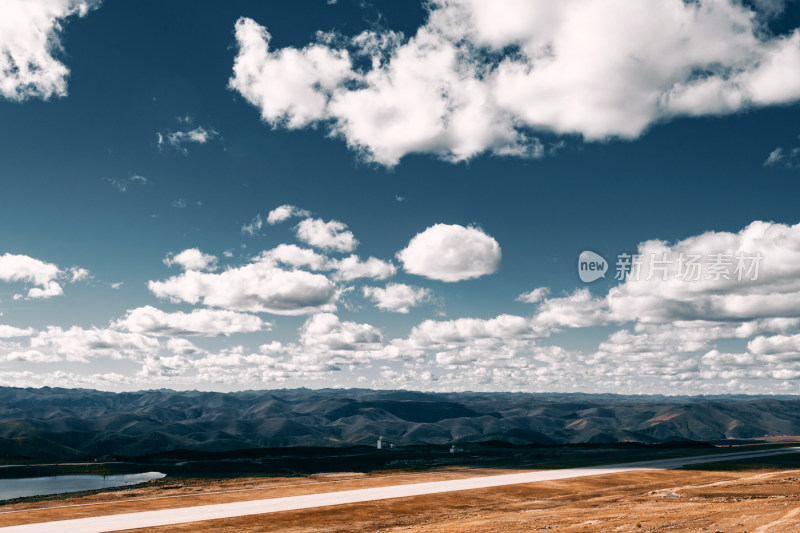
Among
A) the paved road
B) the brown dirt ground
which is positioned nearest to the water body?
the brown dirt ground

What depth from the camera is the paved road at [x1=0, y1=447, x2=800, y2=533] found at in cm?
6016

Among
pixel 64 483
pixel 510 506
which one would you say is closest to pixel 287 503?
pixel 510 506

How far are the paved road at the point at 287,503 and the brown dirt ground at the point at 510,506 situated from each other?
147 inches

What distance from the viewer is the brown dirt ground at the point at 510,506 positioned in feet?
170

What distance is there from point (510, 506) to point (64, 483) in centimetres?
12049

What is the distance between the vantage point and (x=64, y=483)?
138750mm

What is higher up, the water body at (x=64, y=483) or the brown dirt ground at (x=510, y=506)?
the brown dirt ground at (x=510, y=506)

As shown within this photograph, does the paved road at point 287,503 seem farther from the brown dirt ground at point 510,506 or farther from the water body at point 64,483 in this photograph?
the water body at point 64,483

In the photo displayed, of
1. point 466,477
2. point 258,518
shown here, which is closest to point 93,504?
point 258,518

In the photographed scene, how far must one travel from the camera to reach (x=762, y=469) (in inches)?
4719

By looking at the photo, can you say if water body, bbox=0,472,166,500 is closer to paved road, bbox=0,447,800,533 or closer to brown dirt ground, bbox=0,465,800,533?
brown dirt ground, bbox=0,465,800,533

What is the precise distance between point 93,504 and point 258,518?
26876 millimetres

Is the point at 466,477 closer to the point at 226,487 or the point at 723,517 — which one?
the point at 226,487

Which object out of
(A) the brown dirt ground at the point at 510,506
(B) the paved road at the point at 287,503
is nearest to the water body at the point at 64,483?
(A) the brown dirt ground at the point at 510,506
